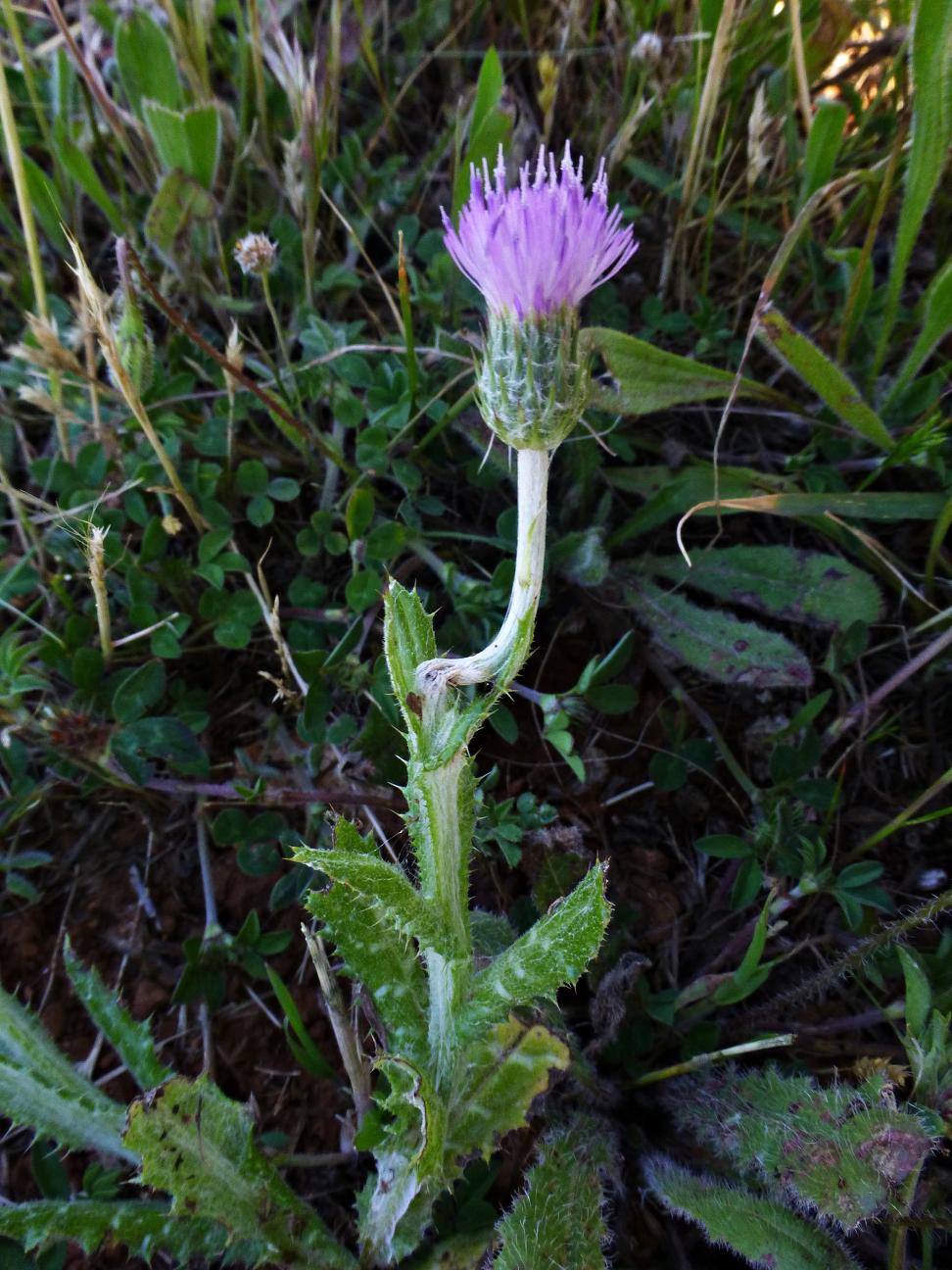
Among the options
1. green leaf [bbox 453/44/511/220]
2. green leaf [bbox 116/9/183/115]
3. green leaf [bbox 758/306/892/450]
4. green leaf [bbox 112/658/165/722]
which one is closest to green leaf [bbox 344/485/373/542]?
green leaf [bbox 112/658/165/722]

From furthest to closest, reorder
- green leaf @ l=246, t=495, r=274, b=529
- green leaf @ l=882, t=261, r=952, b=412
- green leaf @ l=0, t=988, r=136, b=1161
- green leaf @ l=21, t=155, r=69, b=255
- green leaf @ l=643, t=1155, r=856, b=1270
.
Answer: green leaf @ l=21, t=155, r=69, b=255
green leaf @ l=246, t=495, r=274, b=529
green leaf @ l=882, t=261, r=952, b=412
green leaf @ l=0, t=988, r=136, b=1161
green leaf @ l=643, t=1155, r=856, b=1270

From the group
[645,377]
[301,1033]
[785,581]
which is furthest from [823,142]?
[301,1033]

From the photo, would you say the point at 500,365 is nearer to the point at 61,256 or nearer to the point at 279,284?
the point at 279,284

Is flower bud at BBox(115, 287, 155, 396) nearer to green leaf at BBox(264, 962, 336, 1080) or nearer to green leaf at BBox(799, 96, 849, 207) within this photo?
green leaf at BBox(264, 962, 336, 1080)

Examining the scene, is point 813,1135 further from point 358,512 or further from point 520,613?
point 358,512

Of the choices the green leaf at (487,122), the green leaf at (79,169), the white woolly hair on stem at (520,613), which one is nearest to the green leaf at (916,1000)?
the white woolly hair on stem at (520,613)

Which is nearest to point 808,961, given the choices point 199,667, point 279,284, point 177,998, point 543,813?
point 543,813
